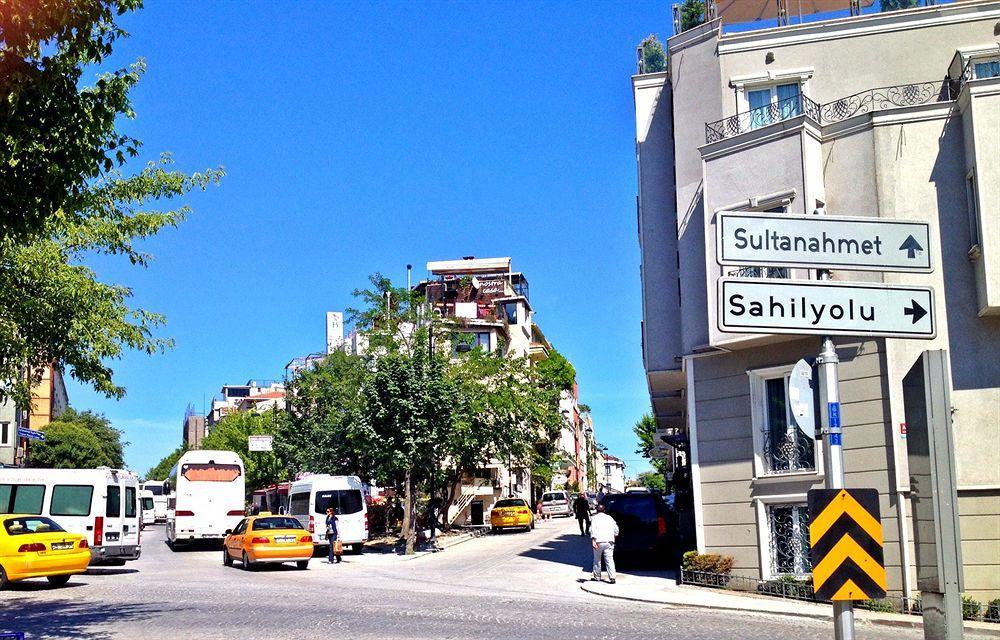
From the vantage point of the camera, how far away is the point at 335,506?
113ft

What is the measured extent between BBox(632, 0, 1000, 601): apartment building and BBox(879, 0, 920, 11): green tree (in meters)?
0.51

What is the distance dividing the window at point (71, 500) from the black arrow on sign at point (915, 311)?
25.1 m

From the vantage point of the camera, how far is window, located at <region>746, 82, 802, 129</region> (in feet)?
66.2

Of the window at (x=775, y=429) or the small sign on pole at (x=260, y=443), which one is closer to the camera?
the window at (x=775, y=429)

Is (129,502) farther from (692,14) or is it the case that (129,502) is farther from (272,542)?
(692,14)

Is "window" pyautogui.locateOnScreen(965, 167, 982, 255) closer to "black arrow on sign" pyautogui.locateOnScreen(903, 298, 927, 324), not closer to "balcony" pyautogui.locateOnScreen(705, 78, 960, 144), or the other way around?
"balcony" pyautogui.locateOnScreen(705, 78, 960, 144)

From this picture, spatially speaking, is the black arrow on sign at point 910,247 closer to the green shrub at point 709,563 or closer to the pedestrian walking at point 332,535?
the green shrub at point 709,563

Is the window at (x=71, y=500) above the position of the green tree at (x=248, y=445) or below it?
below

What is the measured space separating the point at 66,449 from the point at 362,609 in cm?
7654

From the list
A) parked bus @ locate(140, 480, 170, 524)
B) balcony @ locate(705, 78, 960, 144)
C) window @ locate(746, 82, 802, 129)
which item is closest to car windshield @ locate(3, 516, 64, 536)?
balcony @ locate(705, 78, 960, 144)

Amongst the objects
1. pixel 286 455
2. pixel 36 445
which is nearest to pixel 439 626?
pixel 286 455

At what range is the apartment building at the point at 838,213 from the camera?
1691cm

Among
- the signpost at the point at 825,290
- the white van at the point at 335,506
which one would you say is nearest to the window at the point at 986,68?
the signpost at the point at 825,290

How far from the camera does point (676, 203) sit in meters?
23.0
